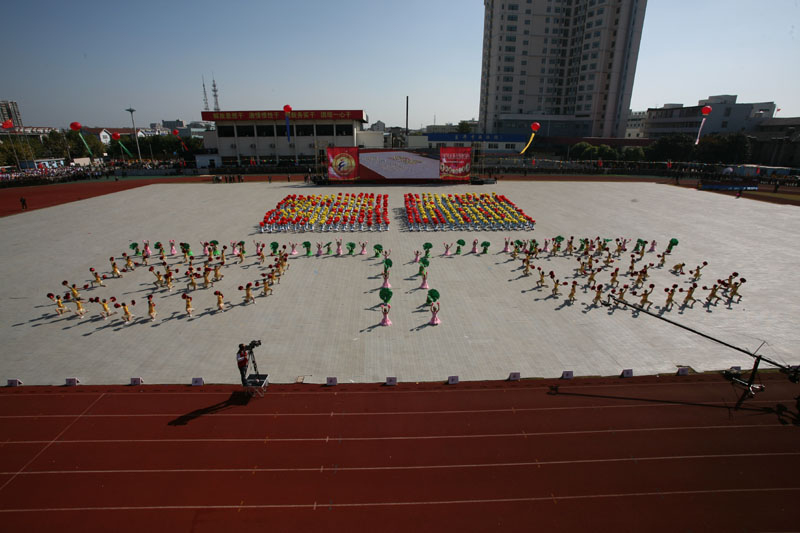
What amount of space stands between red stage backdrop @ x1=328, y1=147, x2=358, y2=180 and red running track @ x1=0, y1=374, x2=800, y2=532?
1445 inches

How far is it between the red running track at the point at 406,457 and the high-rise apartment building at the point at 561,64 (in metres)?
88.0

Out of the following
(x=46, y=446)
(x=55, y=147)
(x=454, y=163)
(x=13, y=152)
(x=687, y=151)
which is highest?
(x=55, y=147)

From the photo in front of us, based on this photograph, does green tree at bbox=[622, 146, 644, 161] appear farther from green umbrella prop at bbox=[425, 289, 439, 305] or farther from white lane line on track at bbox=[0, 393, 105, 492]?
white lane line on track at bbox=[0, 393, 105, 492]

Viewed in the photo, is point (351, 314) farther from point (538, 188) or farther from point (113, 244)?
point (538, 188)

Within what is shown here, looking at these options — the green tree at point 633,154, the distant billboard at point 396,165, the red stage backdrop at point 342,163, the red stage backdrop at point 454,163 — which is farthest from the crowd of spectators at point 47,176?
the green tree at point 633,154

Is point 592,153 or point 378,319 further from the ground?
point 592,153

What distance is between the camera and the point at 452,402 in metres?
10.0

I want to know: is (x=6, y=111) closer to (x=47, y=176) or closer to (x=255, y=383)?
(x=47, y=176)

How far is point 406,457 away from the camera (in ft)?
27.3

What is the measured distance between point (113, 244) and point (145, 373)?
16890 millimetres

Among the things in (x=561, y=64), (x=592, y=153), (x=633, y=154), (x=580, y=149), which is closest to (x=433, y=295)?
(x=592, y=153)

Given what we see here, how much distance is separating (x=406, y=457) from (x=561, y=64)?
103 m

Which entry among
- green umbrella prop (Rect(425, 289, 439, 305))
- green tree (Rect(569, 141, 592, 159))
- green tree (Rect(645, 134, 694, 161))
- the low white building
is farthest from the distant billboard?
green tree (Rect(645, 134, 694, 161))

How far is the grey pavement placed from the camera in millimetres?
11594
